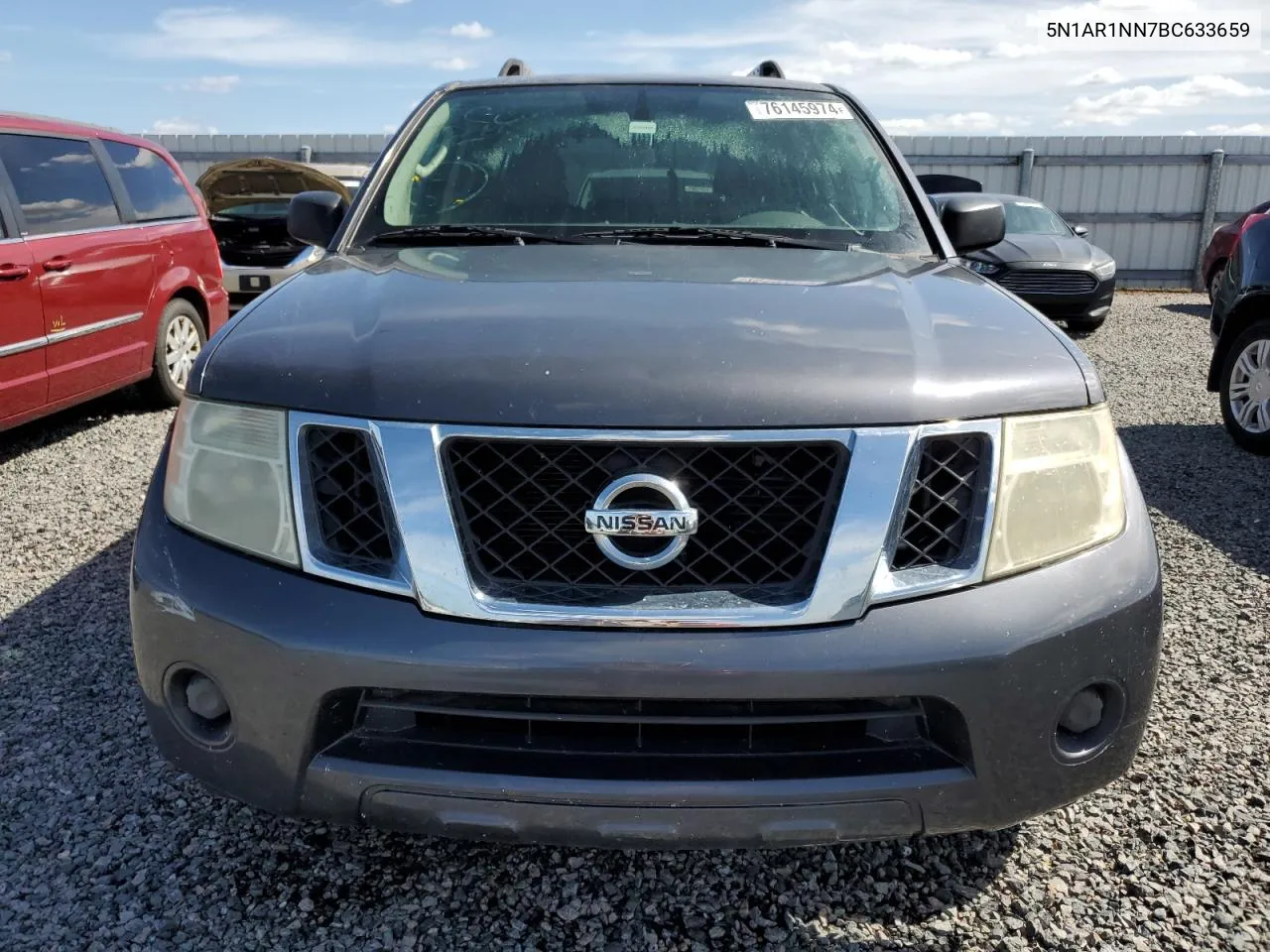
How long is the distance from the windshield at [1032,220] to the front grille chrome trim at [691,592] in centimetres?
1114

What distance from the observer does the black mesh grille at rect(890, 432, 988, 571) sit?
1.67 m

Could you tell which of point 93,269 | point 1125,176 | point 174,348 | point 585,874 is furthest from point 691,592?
point 1125,176

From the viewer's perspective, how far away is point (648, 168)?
2.91 m

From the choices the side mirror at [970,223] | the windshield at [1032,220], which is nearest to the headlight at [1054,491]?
the side mirror at [970,223]

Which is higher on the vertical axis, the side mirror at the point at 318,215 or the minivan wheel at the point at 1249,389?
the side mirror at the point at 318,215

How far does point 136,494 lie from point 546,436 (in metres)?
3.92

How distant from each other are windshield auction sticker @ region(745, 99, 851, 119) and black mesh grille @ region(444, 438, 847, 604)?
1.78 metres

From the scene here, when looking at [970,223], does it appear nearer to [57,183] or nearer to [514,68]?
[514,68]

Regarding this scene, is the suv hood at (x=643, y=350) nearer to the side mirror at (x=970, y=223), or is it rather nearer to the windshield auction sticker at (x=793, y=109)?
the side mirror at (x=970, y=223)

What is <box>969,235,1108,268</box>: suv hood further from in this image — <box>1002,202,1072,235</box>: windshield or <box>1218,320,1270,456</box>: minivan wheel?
<box>1218,320,1270,456</box>: minivan wheel

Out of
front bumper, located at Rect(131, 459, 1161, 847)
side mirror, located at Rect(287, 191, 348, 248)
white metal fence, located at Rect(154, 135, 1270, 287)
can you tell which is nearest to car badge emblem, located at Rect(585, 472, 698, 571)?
front bumper, located at Rect(131, 459, 1161, 847)

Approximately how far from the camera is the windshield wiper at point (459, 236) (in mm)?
2637

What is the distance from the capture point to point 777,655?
1.57 meters

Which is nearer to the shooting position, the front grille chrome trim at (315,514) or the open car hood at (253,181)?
the front grille chrome trim at (315,514)
